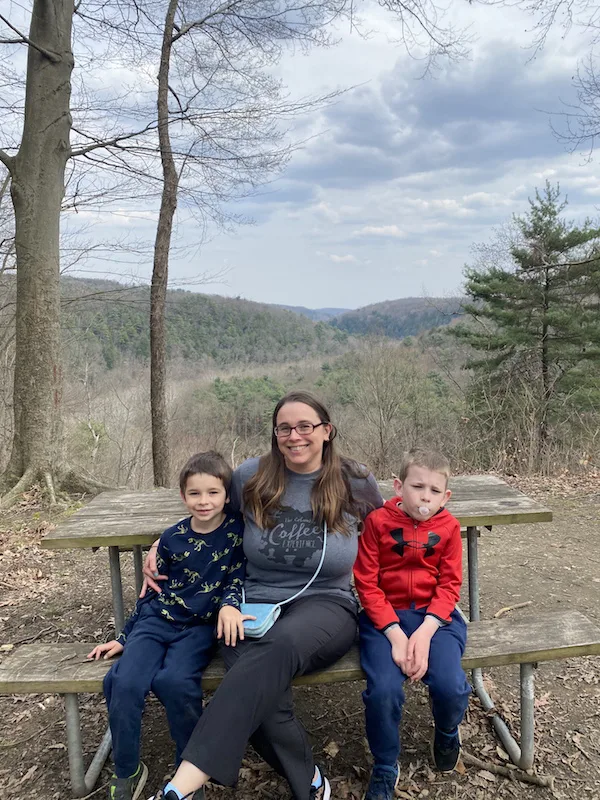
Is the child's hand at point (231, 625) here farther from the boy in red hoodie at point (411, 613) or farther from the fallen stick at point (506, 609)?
the fallen stick at point (506, 609)

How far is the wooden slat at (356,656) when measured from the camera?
2035 mm

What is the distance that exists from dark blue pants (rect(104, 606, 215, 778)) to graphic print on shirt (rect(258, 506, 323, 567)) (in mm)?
424

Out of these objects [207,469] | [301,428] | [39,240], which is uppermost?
[39,240]

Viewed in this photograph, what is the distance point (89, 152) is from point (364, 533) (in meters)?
5.96

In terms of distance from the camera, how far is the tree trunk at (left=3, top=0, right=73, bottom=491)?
5562 mm

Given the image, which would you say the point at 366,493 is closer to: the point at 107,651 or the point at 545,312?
the point at 107,651

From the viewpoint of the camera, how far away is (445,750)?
7.10 feet

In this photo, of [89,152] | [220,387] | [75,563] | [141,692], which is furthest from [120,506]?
[220,387]

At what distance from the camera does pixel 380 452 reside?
19.4 m

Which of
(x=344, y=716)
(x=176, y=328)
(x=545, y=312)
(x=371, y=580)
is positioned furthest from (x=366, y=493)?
(x=545, y=312)

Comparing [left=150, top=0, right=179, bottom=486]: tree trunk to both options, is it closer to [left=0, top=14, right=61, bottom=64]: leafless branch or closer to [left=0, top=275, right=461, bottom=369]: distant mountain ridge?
[left=0, top=275, right=461, bottom=369]: distant mountain ridge

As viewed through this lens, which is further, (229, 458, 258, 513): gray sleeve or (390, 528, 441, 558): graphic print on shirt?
(229, 458, 258, 513): gray sleeve

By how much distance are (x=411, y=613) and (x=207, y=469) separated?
3.20 feet

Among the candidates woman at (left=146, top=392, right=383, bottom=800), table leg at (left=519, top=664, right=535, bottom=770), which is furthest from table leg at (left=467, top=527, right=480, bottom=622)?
woman at (left=146, top=392, right=383, bottom=800)
